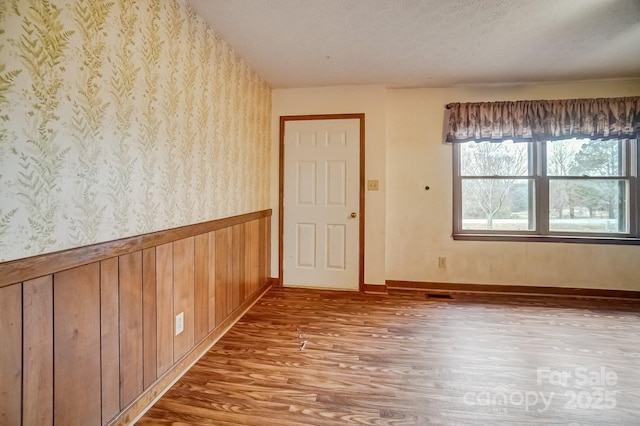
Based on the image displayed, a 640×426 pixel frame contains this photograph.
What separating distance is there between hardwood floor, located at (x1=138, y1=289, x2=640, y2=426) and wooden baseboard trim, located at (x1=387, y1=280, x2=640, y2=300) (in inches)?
11.5

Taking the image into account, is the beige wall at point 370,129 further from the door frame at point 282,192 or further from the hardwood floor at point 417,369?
the hardwood floor at point 417,369

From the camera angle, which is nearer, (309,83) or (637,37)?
(637,37)

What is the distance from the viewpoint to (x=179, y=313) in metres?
1.83

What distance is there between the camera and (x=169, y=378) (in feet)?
5.68

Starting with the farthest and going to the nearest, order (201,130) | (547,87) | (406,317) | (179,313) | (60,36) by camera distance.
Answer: (547,87) < (406,317) < (201,130) < (179,313) < (60,36)

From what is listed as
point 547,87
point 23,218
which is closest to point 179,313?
point 23,218

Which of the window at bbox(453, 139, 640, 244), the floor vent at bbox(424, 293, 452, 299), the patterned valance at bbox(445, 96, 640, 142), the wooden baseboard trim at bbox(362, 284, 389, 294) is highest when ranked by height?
the patterned valance at bbox(445, 96, 640, 142)

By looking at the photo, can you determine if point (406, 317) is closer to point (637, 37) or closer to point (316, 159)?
point (316, 159)

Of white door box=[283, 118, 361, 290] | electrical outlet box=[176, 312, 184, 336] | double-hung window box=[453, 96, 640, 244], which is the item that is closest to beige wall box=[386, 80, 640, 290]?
double-hung window box=[453, 96, 640, 244]

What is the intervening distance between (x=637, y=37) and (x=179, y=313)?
12.3 feet

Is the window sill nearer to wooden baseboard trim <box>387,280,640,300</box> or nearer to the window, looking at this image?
the window

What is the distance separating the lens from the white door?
11.1 ft

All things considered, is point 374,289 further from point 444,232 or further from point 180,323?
point 180,323

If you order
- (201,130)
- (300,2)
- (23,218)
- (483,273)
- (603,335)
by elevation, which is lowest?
(603,335)
